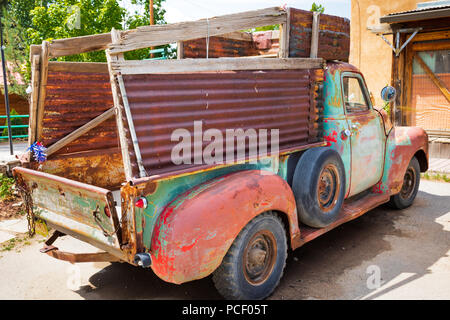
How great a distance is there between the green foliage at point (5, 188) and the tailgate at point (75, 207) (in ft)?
9.91

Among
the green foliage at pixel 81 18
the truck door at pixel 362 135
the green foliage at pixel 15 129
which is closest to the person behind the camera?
the truck door at pixel 362 135

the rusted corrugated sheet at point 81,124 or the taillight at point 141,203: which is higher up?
the rusted corrugated sheet at point 81,124

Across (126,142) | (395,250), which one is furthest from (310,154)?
(126,142)

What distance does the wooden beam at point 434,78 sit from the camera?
32.9ft

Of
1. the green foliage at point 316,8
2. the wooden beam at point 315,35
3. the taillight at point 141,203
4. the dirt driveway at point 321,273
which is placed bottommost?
the dirt driveway at point 321,273

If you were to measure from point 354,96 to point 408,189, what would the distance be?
6.80 ft

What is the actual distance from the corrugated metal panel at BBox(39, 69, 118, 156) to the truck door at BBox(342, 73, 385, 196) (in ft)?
9.16

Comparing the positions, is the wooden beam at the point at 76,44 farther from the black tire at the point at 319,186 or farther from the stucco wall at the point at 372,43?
the stucco wall at the point at 372,43

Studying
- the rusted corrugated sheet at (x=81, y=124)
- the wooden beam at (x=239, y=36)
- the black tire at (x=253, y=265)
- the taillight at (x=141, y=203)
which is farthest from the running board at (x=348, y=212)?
the wooden beam at (x=239, y=36)

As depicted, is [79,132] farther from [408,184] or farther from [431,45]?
[431,45]

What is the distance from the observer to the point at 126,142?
2.72m

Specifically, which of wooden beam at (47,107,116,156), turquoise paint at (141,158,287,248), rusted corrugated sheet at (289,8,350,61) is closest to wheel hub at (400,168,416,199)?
rusted corrugated sheet at (289,8,350,61)

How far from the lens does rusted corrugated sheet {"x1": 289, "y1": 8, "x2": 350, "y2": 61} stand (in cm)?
402

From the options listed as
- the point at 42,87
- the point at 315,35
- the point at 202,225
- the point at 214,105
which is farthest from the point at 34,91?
the point at 315,35
